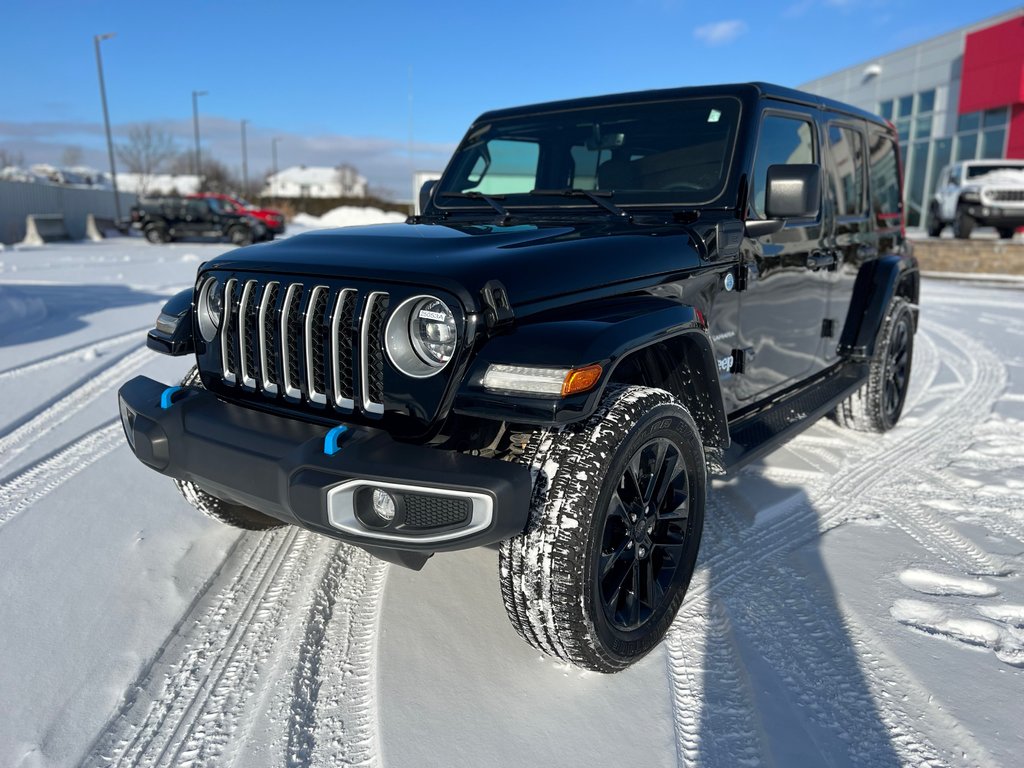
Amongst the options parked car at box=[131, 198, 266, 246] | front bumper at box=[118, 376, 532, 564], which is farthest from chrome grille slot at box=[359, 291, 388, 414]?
parked car at box=[131, 198, 266, 246]

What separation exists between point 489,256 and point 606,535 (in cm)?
92

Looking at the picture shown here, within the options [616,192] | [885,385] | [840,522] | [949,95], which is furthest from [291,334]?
[949,95]

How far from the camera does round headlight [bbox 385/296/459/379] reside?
85.8 inches

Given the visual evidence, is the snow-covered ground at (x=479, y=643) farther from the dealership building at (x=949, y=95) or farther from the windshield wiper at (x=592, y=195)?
the dealership building at (x=949, y=95)

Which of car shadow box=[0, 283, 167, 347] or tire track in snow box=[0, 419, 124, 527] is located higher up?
car shadow box=[0, 283, 167, 347]

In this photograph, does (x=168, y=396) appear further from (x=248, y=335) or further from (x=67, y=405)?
(x=67, y=405)

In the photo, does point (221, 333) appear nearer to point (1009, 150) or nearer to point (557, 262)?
point (557, 262)

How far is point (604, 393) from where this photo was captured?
91.7 inches

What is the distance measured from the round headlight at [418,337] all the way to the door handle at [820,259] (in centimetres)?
237

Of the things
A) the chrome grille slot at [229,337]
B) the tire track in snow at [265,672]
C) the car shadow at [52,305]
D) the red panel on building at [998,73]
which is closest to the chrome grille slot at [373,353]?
the chrome grille slot at [229,337]

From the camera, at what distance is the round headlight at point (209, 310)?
271 cm

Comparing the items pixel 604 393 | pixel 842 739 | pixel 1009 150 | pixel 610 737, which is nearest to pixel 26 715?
pixel 610 737

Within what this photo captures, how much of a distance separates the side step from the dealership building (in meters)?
20.8

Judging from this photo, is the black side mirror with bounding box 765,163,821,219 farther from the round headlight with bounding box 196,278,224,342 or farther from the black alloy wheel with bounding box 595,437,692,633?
the round headlight with bounding box 196,278,224,342
